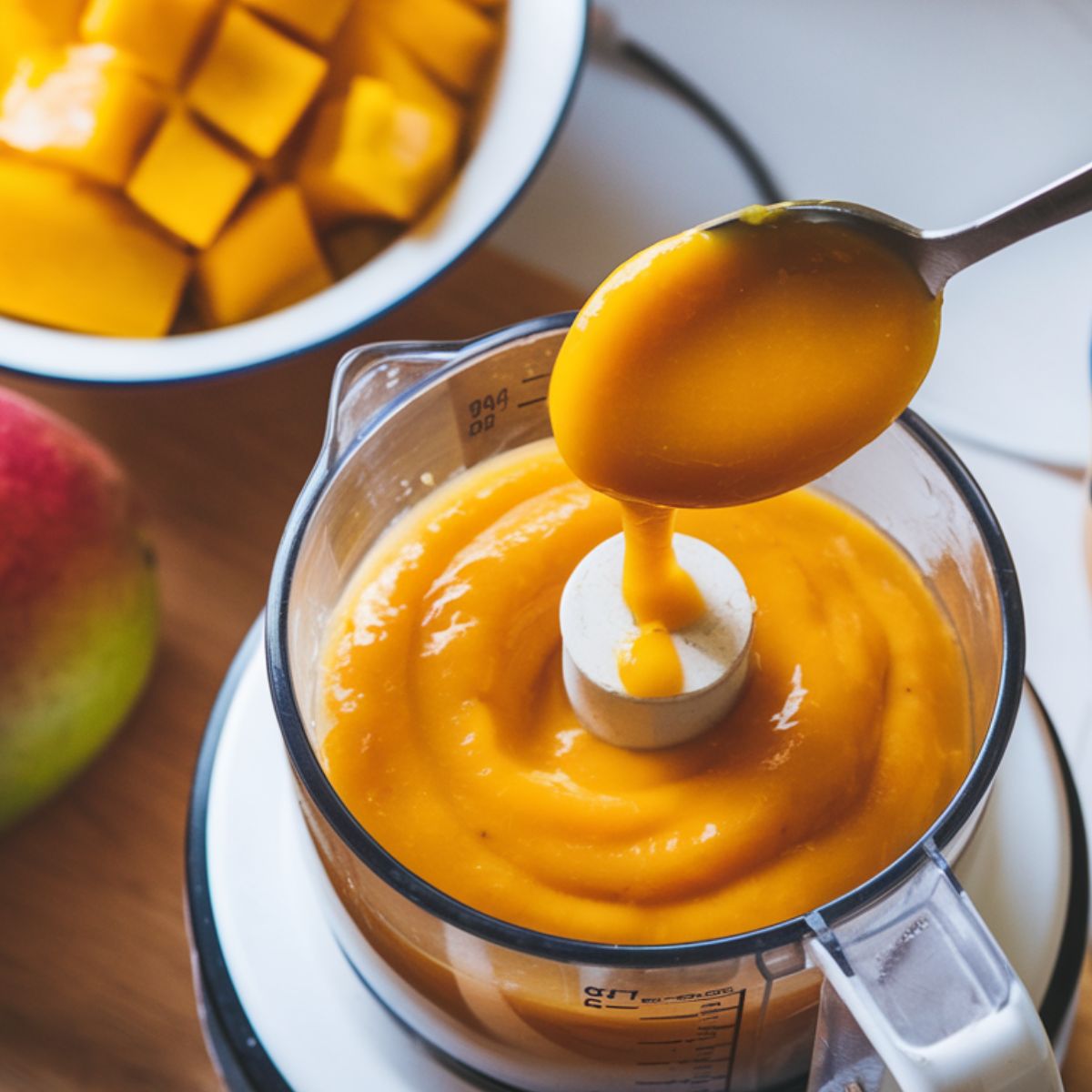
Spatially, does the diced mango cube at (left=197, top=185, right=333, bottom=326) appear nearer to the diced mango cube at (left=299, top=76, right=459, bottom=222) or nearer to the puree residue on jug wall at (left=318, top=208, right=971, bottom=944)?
the diced mango cube at (left=299, top=76, right=459, bottom=222)

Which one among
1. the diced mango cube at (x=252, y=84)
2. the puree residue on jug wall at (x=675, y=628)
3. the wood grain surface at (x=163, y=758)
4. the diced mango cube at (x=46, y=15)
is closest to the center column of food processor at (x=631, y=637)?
the puree residue on jug wall at (x=675, y=628)

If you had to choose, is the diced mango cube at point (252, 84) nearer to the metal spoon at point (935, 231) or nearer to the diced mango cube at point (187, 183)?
the diced mango cube at point (187, 183)

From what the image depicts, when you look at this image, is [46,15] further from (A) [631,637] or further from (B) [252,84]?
(A) [631,637]


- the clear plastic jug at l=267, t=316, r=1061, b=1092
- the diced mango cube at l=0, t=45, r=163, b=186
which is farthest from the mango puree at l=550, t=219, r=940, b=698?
the diced mango cube at l=0, t=45, r=163, b=186

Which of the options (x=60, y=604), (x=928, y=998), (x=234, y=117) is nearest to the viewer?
(x=928, y=998)

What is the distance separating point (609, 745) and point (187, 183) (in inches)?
18.2

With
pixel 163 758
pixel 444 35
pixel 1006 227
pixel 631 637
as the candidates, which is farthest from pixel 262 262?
pixel 1006 227

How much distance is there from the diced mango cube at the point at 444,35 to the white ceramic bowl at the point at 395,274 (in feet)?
0.10

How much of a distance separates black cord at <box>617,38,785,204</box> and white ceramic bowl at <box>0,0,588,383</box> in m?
0.16

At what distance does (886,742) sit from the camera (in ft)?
1.93

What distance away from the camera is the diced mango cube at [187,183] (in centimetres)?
85

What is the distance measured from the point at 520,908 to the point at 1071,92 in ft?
2.63

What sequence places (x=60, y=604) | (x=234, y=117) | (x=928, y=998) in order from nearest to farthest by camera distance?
(x=928, y=998), (x=60, y=604), (x=234, y=117)

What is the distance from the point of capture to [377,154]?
871mm
